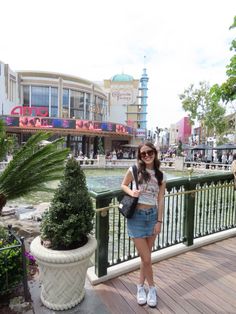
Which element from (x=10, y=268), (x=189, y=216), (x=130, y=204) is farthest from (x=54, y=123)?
(x=130, y=204)

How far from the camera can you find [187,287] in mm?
3156

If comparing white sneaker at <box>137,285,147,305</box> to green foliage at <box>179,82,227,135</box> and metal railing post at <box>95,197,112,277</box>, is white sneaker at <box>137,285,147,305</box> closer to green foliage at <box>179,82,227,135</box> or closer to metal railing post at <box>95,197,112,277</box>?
metal railing post at <box>95,197,112,277</box>

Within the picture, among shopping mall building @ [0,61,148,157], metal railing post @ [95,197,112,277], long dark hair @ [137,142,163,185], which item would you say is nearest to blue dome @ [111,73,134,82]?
shopping mall building @ [0,61,148,157]

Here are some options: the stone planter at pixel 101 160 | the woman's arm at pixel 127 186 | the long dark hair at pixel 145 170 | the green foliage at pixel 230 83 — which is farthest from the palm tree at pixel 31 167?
the stone planter at pixel 101 160

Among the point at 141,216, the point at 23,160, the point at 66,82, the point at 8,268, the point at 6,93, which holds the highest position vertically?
the point at 66,82

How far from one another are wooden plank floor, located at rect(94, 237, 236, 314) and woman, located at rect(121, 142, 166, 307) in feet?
0.68

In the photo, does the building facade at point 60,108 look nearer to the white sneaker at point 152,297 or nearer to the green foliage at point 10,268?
the green foliage at point 10,268

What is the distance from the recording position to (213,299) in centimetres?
294

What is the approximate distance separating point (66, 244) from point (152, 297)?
1054 mm

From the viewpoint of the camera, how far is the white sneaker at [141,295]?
9.30 feet

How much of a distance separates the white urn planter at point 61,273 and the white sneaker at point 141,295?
613 millimetres

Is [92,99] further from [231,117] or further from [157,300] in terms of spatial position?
[157,300]

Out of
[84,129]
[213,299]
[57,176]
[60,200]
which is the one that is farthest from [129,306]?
[84,129]

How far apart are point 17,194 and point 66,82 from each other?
41296 millimetres
